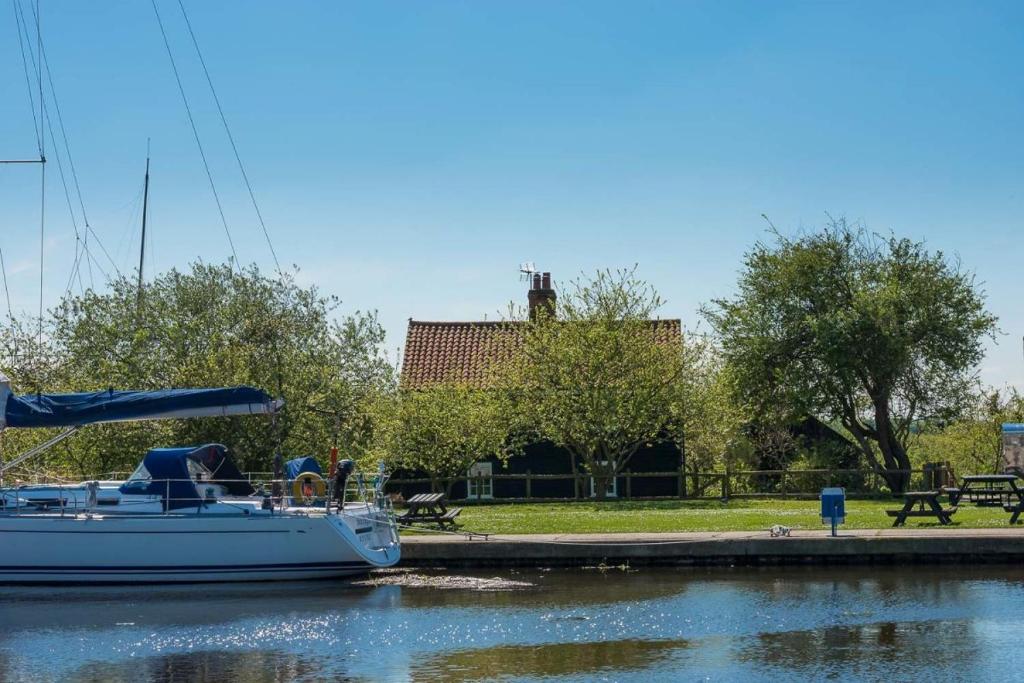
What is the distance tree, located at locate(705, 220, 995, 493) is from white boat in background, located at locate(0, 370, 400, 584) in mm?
18571

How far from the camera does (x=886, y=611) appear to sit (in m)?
19.5

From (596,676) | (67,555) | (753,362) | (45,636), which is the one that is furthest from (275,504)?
(753,362)

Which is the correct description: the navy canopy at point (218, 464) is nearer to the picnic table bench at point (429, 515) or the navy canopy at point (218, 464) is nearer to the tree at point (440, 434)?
the picnic table bench at point (429, 515)

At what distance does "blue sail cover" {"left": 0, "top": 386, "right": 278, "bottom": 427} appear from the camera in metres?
25.3

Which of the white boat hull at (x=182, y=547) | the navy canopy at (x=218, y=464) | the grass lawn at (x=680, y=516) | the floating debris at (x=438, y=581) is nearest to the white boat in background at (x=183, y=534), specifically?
the white boat hull at (x=182, y=547)

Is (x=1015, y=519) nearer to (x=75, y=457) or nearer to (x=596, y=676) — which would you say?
(x=596, y=676)

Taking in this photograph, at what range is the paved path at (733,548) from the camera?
77.4 feet

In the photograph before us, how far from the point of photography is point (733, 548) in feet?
78.4

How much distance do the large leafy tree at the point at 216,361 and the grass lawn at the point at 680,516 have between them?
705 centimetres

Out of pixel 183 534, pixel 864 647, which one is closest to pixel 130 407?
pixel 183 534

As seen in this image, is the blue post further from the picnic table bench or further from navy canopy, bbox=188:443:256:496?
navy canopy, bbox=188:443:256:496

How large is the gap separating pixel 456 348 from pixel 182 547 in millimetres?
21974

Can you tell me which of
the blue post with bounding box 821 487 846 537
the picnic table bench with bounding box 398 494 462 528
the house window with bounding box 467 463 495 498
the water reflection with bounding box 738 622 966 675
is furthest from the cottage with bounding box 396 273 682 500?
the water reflection with bounding box 738 622 966 675

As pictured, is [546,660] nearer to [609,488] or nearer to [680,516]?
[680,516]
